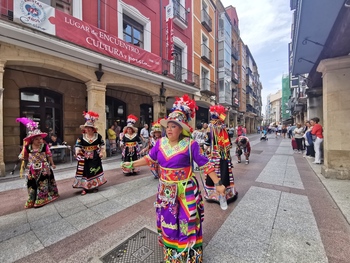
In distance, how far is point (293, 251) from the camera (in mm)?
2025

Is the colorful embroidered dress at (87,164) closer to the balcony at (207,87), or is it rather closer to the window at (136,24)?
the window at (136,24)

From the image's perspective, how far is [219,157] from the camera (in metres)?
3.33

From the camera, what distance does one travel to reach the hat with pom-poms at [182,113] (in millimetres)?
1848

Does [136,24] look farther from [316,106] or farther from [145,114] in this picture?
[316,106]

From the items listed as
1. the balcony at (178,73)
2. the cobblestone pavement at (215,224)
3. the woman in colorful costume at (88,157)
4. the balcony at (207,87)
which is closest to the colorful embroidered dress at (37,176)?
the cobblestone pavement at (215,224)

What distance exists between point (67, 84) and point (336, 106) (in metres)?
10.7

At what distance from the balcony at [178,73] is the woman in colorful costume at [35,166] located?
8470 mm

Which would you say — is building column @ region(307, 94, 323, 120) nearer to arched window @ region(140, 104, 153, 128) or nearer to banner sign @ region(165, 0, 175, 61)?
banner sign @ region(165, 0, 175, 61)

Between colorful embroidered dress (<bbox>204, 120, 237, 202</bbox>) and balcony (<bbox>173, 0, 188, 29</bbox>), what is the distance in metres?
11.5

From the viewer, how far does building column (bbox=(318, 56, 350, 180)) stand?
4.58 meters

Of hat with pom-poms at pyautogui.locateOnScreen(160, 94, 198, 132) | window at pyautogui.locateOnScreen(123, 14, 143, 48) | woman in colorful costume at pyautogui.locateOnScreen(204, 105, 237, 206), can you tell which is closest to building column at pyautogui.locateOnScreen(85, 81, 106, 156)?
window at pyautogui.locateOnScreen(123, 14, 143, 48)

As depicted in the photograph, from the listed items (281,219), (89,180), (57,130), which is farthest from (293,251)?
(57,130)

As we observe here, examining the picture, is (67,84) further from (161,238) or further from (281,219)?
(281,219)

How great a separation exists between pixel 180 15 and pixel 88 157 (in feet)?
43.4
